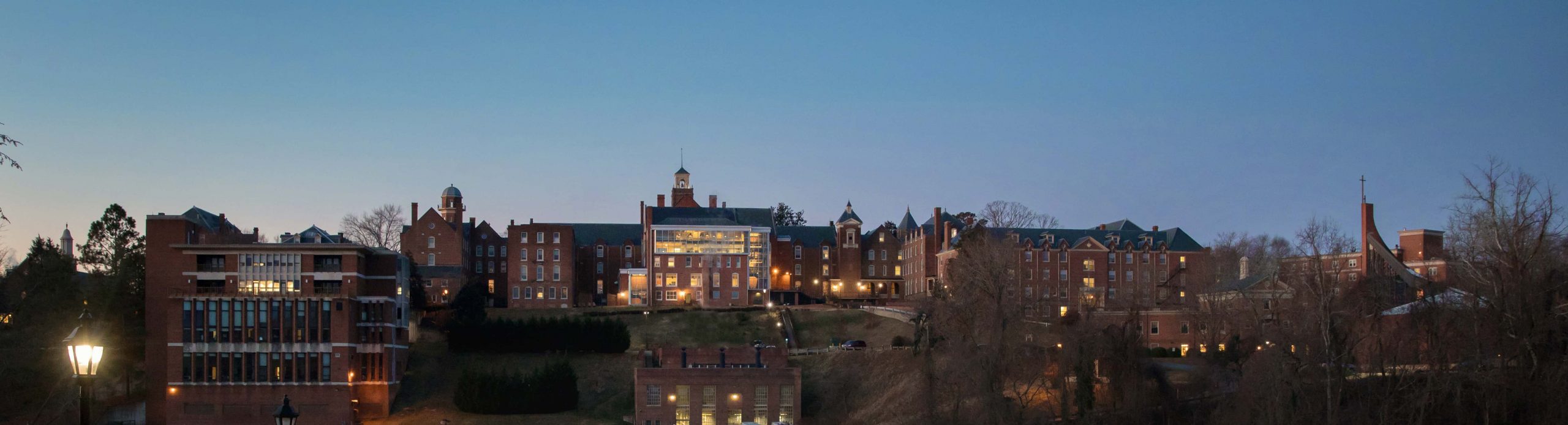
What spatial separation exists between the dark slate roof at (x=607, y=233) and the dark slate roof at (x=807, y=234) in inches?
508

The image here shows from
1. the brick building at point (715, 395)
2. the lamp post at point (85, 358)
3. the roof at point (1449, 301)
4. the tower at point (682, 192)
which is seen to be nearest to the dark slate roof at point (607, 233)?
the tower at point (682, 192)

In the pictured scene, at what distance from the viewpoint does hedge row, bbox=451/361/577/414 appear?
72.2 metres

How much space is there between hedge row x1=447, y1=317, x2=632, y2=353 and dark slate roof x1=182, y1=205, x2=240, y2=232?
2007 cm

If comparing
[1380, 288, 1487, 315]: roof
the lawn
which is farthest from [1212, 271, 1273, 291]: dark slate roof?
[1380, 288, 1487, 315]: roof

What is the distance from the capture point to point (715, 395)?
71.4 m

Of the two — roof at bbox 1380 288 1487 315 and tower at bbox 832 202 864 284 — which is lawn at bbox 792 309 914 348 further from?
roof at bbox 1380 288 1487 315

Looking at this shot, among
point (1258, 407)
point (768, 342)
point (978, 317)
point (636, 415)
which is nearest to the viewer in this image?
point (1258, 407)

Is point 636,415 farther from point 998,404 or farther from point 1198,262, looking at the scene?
point 1198,262

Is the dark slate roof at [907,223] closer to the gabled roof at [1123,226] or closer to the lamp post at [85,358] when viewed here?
the gabled roof at [1123,226]

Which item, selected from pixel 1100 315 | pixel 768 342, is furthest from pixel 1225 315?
pixel 768 342

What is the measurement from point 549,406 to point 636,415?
5.65 meters

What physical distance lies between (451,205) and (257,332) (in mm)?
40821

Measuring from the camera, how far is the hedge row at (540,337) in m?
82.9

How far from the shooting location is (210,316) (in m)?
72.3
